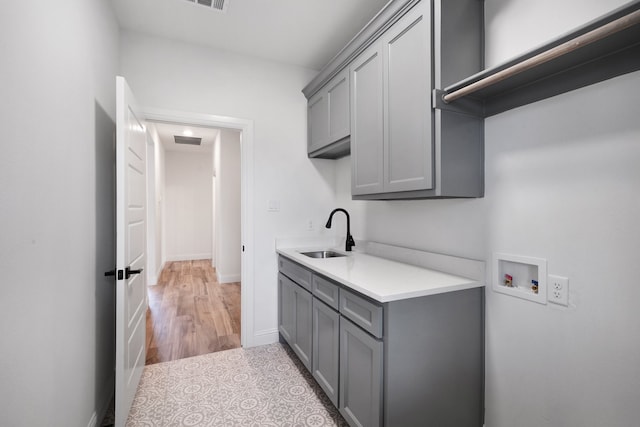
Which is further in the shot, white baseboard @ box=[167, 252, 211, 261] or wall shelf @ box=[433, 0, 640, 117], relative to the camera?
white baseboard @ box=[167, 252, 211, 261]

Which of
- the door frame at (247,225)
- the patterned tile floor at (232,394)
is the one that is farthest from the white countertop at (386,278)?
the patterned tile floor at (232,394)

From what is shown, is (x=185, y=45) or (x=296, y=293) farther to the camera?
(x=185, y=45)

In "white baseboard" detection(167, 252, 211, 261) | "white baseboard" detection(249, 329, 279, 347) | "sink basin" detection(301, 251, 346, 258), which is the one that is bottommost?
"white baseboard" detection(249, 329, 279, 347)

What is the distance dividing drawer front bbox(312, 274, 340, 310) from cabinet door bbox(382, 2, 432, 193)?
0.67 m

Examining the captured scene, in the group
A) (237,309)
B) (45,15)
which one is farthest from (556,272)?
(237,309)

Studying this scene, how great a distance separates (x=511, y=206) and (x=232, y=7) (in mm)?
2193

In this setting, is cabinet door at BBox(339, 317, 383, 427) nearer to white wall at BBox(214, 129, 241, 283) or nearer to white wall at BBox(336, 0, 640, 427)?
white wall at BBox(336, 0, 640, 427)

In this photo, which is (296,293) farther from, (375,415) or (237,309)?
(237,309)

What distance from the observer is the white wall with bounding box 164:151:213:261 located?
7039 millimetres

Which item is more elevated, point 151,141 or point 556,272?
point 151,141

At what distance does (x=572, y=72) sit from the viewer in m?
1.23

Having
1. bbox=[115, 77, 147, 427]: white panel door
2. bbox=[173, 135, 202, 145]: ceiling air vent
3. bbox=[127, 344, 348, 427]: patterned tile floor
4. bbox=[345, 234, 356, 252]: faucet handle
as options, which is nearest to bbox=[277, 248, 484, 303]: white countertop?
bbox=[345, 234, 356, 252]: faucet handle

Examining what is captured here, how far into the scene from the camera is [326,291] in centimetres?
187

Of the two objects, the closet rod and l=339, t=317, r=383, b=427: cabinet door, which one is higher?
the closet rod
